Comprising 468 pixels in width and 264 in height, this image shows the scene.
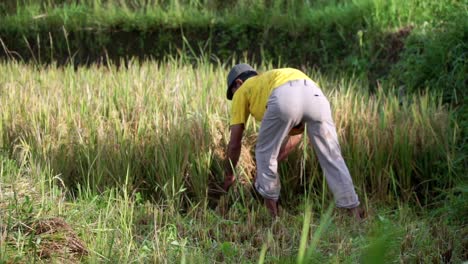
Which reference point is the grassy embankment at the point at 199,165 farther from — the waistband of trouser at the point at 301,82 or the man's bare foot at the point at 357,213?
the waistband of trouser at the point at 301,82

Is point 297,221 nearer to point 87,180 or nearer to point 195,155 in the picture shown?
point 195,155

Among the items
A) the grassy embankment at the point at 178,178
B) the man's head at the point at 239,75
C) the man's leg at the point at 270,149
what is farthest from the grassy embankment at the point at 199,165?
the man's head at the point at 239,75

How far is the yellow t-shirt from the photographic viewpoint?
12.4 feet

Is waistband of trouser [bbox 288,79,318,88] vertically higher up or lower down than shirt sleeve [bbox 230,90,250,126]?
higher up

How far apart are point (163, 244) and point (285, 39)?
4.86 meters

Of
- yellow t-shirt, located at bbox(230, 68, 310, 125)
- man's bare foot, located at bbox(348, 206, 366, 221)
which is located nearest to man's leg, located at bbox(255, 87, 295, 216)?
yellow t-shirt, located at bbox(230, 68, 310, 125)

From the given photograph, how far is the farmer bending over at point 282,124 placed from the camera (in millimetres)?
3652

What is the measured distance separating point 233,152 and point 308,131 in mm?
428

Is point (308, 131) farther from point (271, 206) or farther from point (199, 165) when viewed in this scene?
point (199, 165)

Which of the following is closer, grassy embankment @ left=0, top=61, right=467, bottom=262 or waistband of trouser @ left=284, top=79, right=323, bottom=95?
grassy embankment @ left=0, top=61, right=467, bottom=262

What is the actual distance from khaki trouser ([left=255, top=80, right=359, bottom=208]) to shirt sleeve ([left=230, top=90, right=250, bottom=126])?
0.45ft

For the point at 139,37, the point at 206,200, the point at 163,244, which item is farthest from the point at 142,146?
the point at 139,37

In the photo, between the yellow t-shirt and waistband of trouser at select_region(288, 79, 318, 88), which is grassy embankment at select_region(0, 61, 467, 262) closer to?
the yellow t-shirt

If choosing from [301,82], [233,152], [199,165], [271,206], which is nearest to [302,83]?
[301,82]
